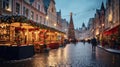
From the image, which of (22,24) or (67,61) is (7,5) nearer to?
(22,24)

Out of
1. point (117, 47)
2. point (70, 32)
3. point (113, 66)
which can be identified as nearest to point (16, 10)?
point (117, 47)

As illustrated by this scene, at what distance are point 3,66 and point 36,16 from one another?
28321mm

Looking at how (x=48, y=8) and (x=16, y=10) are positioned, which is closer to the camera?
(x=16, y=10)

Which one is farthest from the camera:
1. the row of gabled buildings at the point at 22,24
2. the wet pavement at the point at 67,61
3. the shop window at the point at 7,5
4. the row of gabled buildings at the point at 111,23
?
the row of gabled buildings at the point at 111,23

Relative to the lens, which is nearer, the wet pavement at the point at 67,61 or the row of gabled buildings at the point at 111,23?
the wet pavement at the point at 67,61

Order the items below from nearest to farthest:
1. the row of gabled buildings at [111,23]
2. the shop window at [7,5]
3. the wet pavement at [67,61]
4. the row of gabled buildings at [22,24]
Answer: the wet pavement at [67,61]
the row of gabled buildings at [22,24]
the shop window at [7,5]
the row of gabled buildings at [111,23]

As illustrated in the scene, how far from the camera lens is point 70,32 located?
118188 millimetres

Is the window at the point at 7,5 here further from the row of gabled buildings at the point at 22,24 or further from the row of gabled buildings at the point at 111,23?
the row of gabled buildings at the point at 111,23

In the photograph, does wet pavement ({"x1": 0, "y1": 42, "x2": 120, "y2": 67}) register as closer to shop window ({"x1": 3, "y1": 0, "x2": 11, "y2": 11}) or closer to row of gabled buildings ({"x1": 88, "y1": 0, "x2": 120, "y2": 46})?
shop window ({"x1": 3, "y1": 0, "x2": 11, "y2": 11})

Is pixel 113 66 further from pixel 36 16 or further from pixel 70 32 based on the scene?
pixel 70 32

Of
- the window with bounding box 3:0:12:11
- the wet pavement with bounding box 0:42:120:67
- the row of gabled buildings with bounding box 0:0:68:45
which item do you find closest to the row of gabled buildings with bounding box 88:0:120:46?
the row of gabled buildings with bounding box 0:0:68:45

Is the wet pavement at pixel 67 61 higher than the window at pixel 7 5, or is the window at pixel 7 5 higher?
the window at pixel 7 5

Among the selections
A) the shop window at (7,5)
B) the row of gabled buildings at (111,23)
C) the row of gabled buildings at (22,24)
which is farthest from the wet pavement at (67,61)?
the row of gabled buildings at (111,23)

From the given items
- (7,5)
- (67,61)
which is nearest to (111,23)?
(7,5)
